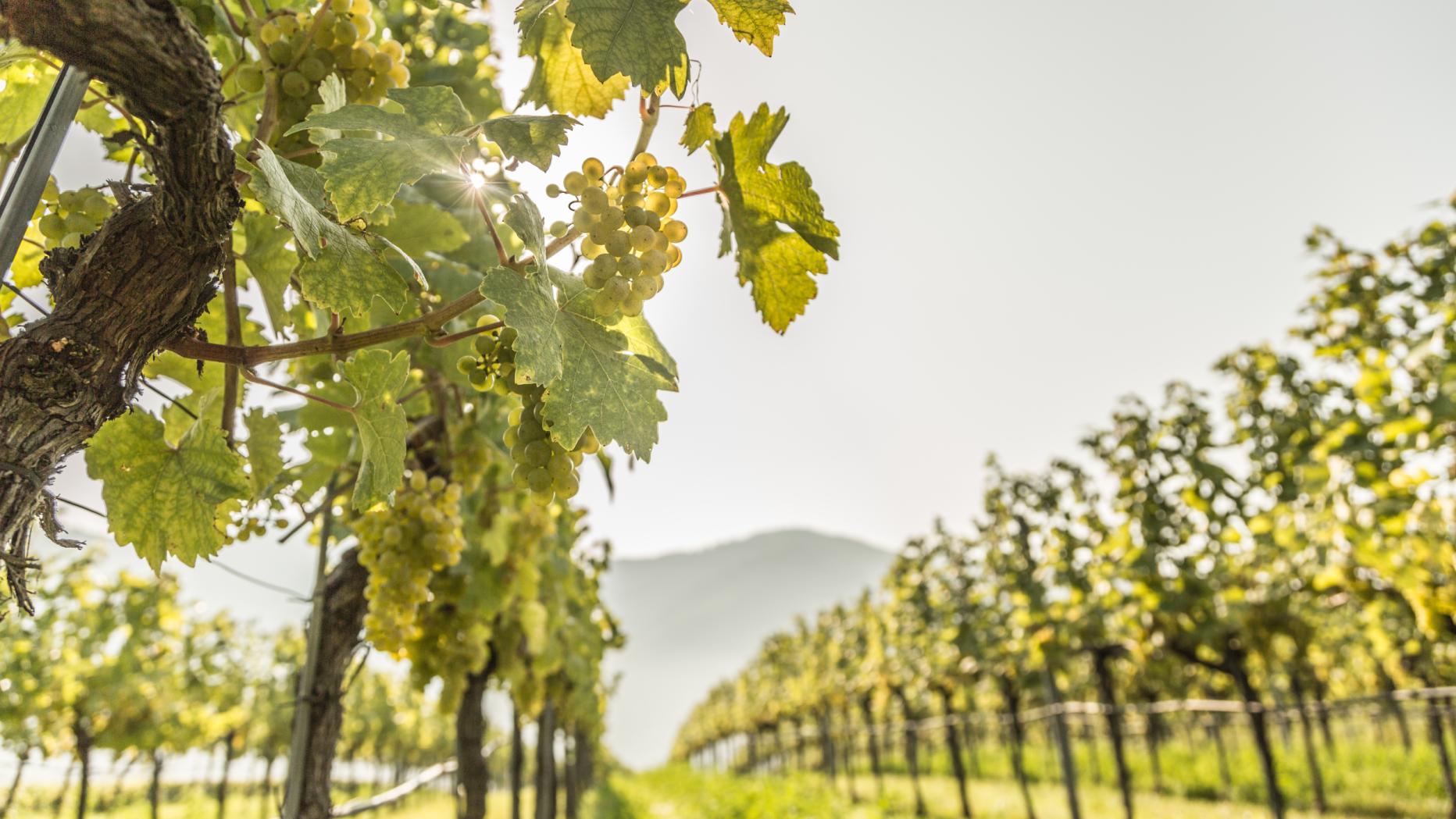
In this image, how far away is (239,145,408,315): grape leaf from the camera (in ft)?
3.10

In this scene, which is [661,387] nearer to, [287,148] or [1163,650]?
[287,148]

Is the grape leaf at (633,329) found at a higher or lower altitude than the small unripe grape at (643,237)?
lower

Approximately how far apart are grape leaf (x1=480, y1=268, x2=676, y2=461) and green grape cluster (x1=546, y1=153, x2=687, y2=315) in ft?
0.16

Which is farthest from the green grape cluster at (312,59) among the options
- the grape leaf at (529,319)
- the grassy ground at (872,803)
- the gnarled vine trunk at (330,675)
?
the grassy ground at (872,803)

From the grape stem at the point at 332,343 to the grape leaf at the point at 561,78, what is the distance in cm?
46

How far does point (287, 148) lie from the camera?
4.18 feet

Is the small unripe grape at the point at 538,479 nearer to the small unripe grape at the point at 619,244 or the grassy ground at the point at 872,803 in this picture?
the small unripe grape at the point at 619,244

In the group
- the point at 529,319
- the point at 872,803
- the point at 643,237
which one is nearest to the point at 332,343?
the point at 529,319

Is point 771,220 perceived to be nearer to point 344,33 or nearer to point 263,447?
point 344,33

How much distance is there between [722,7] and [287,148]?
2.46 feet

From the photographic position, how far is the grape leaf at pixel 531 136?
1016 millimetres

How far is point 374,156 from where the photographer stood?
3.21 feet

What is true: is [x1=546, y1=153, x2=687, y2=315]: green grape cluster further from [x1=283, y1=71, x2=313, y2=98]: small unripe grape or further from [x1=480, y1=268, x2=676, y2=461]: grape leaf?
[x1=283, y1=71, x2=313, y2=98]: small unripe grape

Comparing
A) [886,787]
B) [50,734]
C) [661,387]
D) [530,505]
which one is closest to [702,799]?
[886,787]
